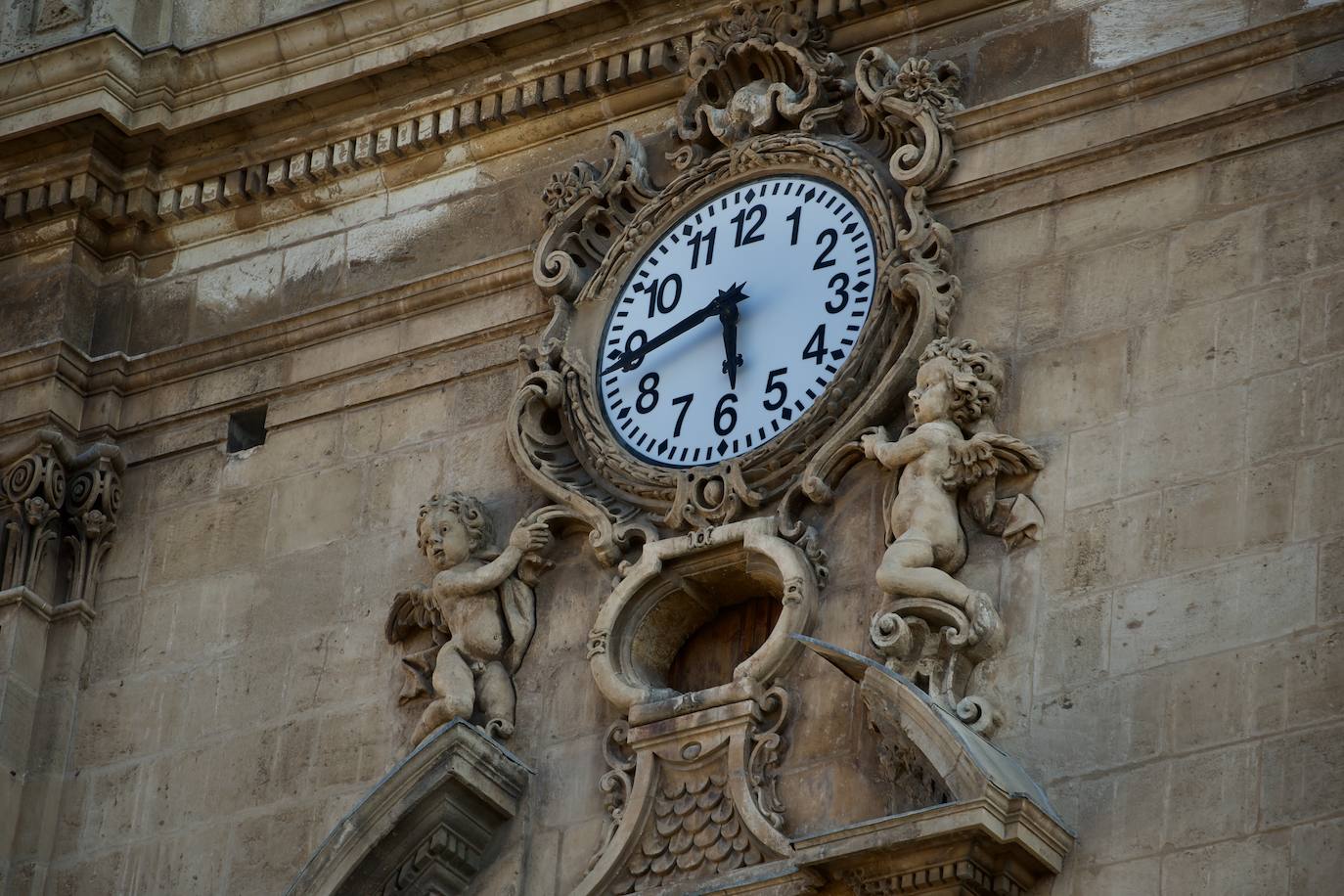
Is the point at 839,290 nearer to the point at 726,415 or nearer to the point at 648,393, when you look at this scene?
the point at 726,415

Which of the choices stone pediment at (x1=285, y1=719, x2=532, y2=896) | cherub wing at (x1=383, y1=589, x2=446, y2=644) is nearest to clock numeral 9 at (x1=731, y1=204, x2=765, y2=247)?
cherub wing at (x1=383, y1=589, x2=446, y2=644)

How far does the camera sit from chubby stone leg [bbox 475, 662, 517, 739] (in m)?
12.7

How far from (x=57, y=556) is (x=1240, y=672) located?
5127mm

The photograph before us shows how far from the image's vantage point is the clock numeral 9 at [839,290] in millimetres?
12758

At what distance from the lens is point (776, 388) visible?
12.8 m

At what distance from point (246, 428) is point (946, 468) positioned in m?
3.37

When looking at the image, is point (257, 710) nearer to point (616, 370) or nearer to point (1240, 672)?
point (616, 370)

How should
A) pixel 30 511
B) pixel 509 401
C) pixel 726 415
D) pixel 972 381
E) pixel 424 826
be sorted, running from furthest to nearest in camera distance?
pixel 30 511 < pixel 509 401 < pixel 726 415 < pixel 424 826 < pixel 972 381

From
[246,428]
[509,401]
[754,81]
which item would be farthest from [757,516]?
[246,428]

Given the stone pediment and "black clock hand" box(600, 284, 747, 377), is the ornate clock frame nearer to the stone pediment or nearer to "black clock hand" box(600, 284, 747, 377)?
"black clock hand" box(600, 284, 747, 377)

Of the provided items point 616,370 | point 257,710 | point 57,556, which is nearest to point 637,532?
point 616,370

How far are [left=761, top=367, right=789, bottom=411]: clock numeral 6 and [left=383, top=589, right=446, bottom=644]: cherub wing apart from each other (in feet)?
4.83

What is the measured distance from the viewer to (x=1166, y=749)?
11.3m

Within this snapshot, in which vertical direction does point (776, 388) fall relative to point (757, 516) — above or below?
above
